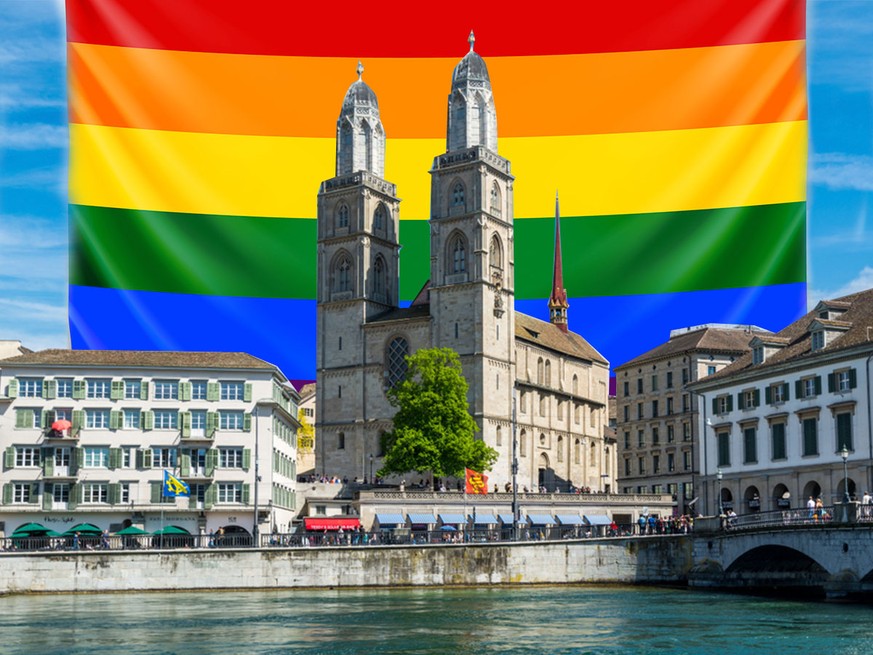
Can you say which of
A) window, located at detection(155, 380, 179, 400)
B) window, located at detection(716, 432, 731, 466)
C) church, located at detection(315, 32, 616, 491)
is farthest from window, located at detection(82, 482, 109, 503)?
window, located at detection(716, 432, 731, 466)

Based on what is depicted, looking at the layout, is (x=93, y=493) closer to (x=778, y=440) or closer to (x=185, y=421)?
(x=185, y=421)

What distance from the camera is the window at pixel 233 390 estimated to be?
295ft

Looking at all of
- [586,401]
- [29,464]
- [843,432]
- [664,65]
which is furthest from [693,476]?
[664,65]

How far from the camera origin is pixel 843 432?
238ft

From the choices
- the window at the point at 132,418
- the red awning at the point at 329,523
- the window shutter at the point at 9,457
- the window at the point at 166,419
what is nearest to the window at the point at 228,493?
the window at the point at 166,419

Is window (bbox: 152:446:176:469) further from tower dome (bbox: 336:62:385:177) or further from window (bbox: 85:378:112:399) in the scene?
tower dome (bbox: 336:62:385:177)

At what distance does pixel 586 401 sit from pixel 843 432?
217 ft

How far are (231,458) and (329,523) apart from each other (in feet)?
24.7

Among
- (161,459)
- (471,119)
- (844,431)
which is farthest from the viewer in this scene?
(471,119)

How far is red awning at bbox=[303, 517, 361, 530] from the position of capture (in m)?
91.0

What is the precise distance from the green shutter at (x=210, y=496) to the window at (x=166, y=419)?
421 centimetres

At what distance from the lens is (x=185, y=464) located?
88375 mm

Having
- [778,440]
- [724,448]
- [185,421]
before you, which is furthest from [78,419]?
[778,440]

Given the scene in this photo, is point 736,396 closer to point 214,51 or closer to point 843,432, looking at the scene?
point 843,432
